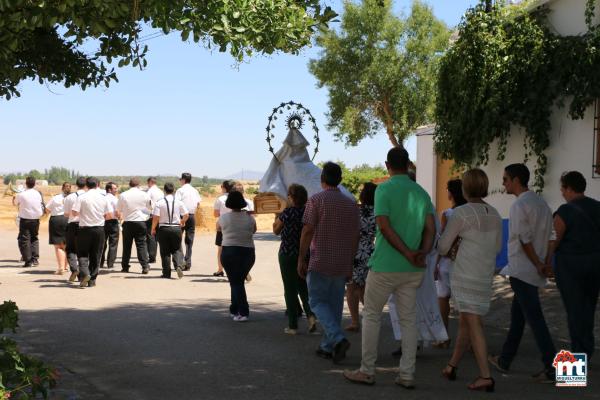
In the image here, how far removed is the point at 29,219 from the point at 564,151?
1133cm

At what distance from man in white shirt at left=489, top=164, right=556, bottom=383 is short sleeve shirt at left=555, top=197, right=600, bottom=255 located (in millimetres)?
173

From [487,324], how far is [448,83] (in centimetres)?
688

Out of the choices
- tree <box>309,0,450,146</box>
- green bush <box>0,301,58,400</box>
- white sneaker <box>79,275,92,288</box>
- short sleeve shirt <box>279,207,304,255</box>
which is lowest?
white sneaker <box>79,275,92,288</box>

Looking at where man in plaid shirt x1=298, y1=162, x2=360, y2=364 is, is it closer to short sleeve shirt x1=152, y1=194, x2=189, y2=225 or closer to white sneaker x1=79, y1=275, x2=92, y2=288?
white sneaker x1=79, y1=275, x2=92, y2=288

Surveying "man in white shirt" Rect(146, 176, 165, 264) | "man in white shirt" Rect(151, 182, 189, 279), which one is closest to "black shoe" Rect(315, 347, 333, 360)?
"man in white shirt" Rect(151, 182, 189, 279)

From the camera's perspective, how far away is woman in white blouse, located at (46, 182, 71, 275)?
1595cm

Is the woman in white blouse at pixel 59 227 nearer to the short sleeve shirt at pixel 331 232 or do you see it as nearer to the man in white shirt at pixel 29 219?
the man in white shirt at pixel 29 219

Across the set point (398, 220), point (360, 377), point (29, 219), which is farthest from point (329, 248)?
point (29, 219)

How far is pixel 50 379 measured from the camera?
534 cm

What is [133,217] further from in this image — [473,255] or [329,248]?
[473,255]

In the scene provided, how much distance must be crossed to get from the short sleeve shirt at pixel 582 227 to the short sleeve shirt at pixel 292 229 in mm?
3168

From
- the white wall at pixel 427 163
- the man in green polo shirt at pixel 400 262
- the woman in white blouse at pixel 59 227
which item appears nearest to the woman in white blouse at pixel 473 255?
the man in green polo shirt at pixel 400 262

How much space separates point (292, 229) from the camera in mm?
9195

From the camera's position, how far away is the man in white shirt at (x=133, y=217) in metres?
16.5
